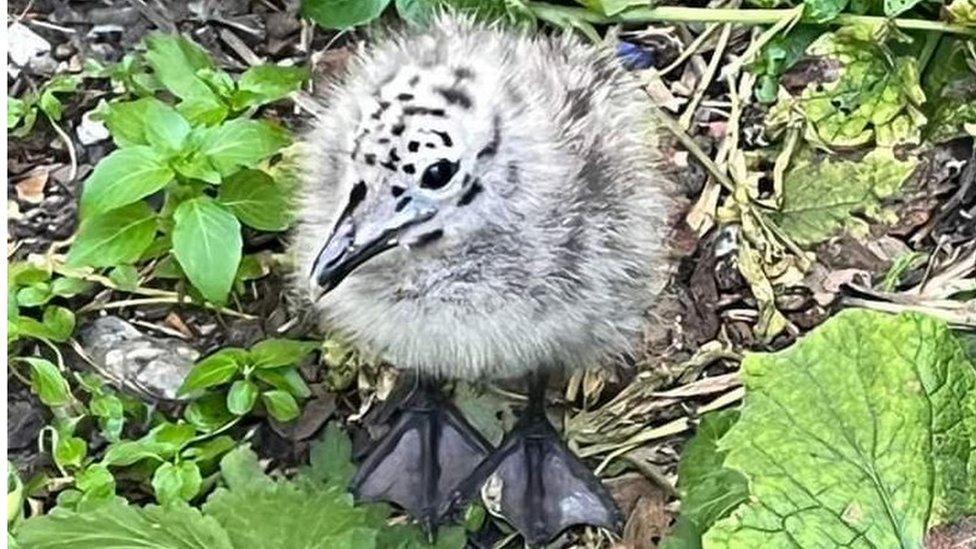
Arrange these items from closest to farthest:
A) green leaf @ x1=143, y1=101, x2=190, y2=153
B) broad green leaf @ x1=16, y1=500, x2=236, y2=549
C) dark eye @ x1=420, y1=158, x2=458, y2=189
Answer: dark eye @ x1=420, y1=158, x2=458, y2=189 → broad green leaf @ x1=16, y1=500, x2=236, y2=549 → green leaf @ x1=143, y1=101, x2=190, y2=153

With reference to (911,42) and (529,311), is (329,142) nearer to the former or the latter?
(529,311)

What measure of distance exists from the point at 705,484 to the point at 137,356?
1.82 ft

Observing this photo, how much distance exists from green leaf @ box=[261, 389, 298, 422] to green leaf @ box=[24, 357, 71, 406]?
0.62ft

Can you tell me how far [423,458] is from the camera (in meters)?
1.76

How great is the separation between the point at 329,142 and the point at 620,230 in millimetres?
267

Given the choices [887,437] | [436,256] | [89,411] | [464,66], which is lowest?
[89,411]

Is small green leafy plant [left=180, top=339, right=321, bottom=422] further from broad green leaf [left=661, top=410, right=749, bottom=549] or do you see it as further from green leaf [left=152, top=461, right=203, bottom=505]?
broad green leaf [left=661, top=410, right=749, bottom=549]

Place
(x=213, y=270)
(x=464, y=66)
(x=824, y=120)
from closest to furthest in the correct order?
(x=464, y=66)
(x=213, y=270)
(x=824, y=120)

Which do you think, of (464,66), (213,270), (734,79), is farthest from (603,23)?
(213,270)

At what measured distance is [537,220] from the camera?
158 centimetres

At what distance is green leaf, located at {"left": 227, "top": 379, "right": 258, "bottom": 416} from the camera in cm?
173

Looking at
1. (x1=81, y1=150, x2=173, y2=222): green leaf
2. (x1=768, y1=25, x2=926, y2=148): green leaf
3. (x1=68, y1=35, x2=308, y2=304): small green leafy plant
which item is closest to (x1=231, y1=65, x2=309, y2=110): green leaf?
(x1=68, y1=35, x2=308, y2=304): small green leafy plant

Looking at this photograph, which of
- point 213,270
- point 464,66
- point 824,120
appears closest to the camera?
point 464,66

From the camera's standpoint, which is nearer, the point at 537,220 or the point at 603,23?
the point at 537,220
